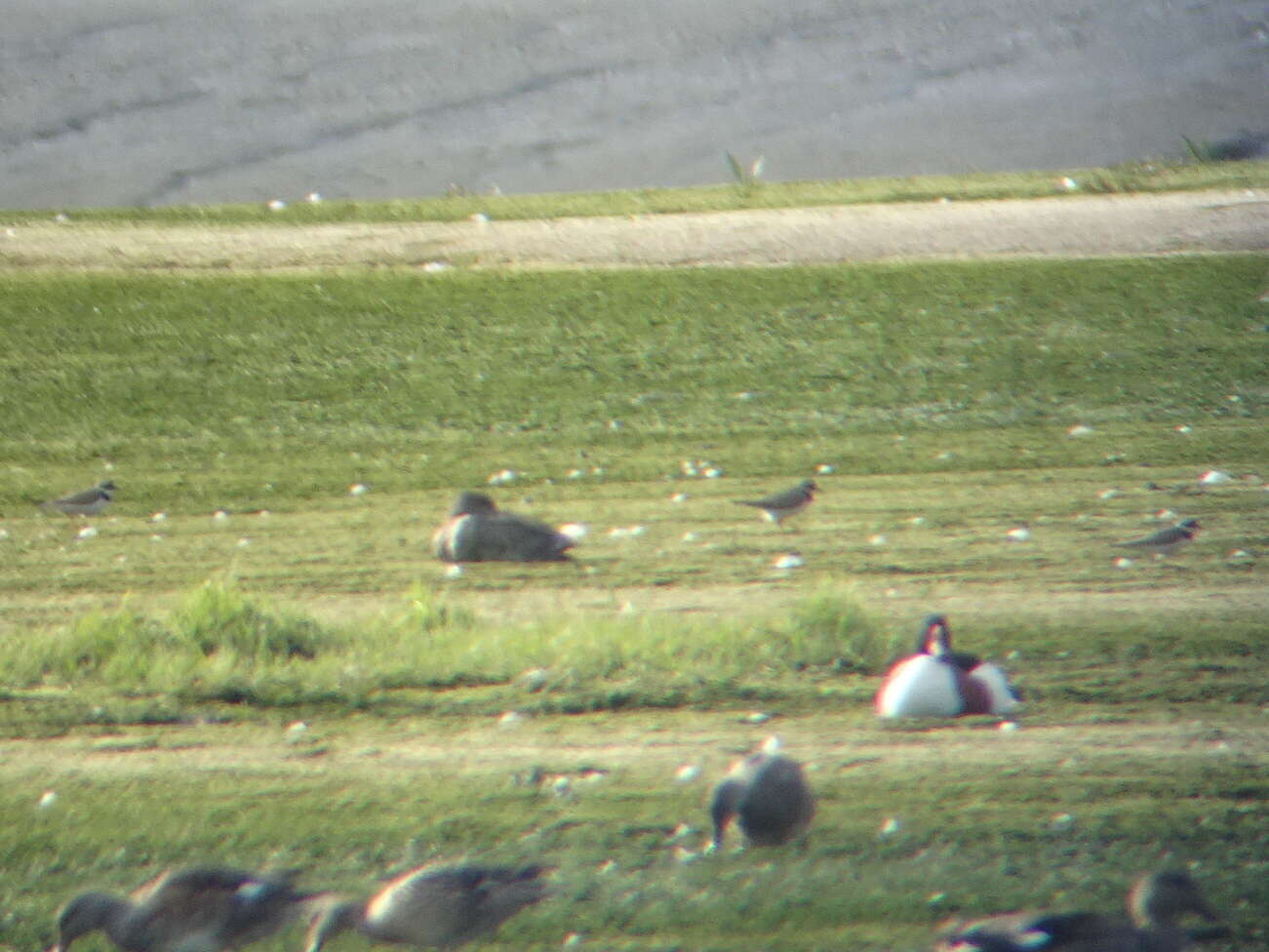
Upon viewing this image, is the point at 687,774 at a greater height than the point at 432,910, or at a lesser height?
greater

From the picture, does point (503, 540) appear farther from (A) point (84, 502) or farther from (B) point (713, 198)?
(B) point (713, 198)

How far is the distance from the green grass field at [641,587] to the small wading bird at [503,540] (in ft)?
0.39

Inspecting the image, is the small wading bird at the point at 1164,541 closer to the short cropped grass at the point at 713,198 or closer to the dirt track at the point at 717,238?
the dirt track at the point at 717,238

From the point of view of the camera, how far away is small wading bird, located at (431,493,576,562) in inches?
311

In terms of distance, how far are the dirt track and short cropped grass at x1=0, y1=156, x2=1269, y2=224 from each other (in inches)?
6.1

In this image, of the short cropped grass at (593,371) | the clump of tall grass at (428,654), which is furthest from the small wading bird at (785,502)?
the clump of tall grass at (428,654)

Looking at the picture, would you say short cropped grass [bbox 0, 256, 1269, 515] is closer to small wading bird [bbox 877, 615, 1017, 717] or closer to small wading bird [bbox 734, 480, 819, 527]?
small wading bird [bbox 734, 480, 819, 527]

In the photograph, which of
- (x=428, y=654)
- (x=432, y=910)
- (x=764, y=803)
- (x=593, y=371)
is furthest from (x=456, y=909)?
(x=593, y=371)

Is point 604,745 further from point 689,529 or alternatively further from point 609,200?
point 609,200

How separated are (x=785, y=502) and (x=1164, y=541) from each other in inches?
66.4

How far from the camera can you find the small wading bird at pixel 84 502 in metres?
Result: 9.21

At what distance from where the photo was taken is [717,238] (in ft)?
44.5

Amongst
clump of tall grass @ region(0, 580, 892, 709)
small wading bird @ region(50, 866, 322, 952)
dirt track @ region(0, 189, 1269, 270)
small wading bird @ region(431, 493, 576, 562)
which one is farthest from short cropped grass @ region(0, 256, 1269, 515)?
small wading bird @ region(50, 866, 322, 952)

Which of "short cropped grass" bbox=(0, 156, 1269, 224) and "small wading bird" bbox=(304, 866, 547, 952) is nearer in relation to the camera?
A: "small wading bird" bbox=(304, 866, 547, 952)
